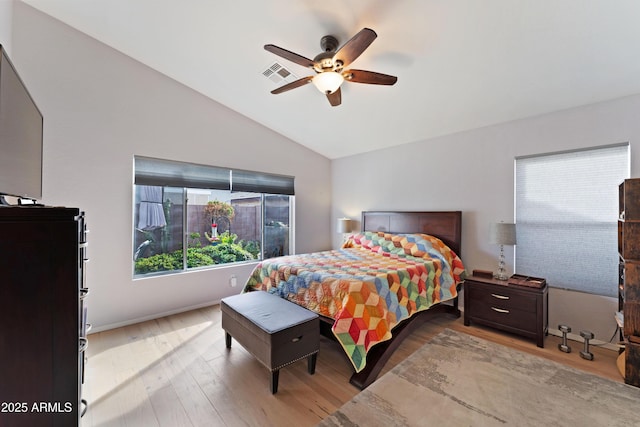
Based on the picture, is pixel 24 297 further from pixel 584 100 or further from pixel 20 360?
pixel 584 100

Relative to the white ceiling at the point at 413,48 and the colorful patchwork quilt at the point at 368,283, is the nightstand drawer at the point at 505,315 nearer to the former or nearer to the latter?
the colorful patchwork quilt at the point at 368,283

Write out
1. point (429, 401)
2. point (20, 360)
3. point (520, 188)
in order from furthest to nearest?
point (520, 188), point (429, 401), point (20, 360)

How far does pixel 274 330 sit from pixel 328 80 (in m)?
1.98

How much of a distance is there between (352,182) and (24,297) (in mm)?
4315

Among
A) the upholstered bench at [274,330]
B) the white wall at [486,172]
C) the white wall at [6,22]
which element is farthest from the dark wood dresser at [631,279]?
the white wall at [6,22]

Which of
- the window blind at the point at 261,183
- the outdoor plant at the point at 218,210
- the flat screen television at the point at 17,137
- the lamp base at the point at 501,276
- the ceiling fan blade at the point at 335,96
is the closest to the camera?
the flat screen television at the point at 17,137

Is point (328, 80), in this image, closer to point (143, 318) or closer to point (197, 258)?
point (197, 258)

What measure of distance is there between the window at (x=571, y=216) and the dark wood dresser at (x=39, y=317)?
3.76 meters

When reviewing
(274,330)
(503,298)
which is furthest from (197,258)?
(503,298)

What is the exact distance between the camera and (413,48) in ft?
7.38

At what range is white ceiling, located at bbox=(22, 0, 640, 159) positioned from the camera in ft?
6.15

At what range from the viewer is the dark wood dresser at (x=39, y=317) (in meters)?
0.84

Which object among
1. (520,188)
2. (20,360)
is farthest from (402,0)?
(20,360)

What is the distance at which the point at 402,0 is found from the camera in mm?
1858
